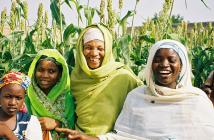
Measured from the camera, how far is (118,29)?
16.4 ft

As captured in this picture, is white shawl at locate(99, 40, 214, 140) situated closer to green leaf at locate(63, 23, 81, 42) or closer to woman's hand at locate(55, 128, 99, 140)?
woman's hand at locate(55, 128, 99, 140)

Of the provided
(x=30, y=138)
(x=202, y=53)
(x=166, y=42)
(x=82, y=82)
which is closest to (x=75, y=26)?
(x=82, y=82)

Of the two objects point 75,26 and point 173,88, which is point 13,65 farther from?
point 173,88

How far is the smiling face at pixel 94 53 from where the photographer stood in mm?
3307

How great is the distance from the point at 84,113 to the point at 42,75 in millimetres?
436

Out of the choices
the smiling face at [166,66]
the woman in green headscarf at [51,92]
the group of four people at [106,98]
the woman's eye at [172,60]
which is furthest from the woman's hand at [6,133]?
the woman's eye at [172,60]

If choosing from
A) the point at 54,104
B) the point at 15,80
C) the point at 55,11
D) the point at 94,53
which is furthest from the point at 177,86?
the point at 55,11

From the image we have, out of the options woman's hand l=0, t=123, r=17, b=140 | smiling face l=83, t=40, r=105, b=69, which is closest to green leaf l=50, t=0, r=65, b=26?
smiling face l=83, t=40, r=105, b=69

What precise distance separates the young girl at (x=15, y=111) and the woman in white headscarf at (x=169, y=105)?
0.29 metres

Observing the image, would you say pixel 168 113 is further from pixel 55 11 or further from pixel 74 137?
pixel 55 11

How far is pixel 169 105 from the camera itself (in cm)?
301

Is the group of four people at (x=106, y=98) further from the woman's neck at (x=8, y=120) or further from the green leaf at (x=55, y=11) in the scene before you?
the green leaf at (x=55, y=11)

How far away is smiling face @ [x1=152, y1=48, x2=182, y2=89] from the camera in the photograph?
2.97 meters

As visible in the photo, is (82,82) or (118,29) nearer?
(82,82)
